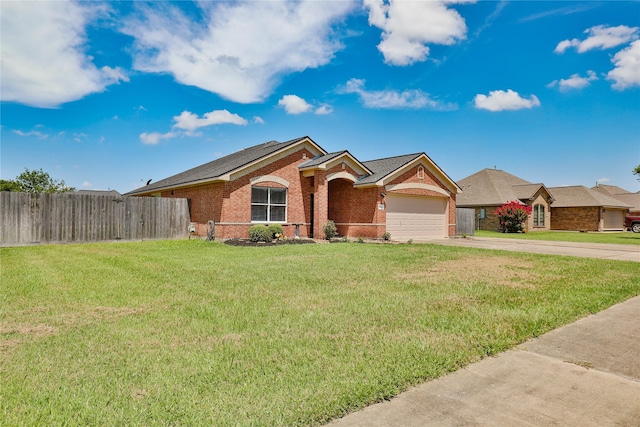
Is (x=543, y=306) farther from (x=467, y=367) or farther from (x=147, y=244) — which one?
(x=147, y=244)

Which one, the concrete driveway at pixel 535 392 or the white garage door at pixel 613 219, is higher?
the white garage door at pixel 613 219

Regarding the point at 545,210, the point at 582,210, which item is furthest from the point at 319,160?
the point at 582,210

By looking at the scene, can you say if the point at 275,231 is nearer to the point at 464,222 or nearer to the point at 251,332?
the point at 251,332

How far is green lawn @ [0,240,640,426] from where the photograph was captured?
9.77 ft

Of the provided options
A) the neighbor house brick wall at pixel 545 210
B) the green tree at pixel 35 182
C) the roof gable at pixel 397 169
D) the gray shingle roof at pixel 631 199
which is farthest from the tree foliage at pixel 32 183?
the gray shingle roof at pixel 631 199

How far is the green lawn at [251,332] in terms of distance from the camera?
2.98 metres

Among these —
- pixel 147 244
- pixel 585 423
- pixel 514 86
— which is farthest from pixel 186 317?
pixel 514 86

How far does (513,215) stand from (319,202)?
70.0 ft

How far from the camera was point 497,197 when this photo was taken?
34.7m

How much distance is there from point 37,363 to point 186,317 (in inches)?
73.2

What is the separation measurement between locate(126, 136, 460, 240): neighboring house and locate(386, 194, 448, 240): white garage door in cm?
6

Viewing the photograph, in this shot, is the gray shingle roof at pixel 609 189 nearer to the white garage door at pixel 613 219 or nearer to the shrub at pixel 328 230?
the white garage door at pixel 613 219

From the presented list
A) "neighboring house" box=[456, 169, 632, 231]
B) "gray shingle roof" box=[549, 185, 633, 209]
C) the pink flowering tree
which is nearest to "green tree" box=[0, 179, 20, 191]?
"neighboring house" box=[456, 169, 632, 231]

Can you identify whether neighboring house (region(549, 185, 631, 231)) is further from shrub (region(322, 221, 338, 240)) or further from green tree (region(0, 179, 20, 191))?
green tree (region(0, 179, 20, 191))
